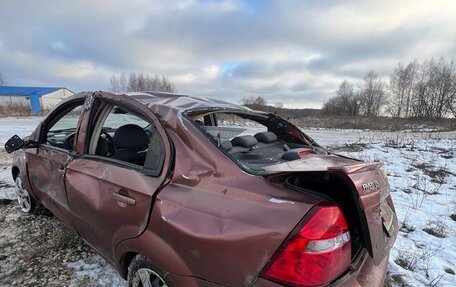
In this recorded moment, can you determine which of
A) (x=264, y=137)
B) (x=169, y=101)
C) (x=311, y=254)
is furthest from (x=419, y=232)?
(x=169, y=101)

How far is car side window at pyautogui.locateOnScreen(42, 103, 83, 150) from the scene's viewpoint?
10.2ft

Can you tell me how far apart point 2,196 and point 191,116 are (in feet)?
13.7

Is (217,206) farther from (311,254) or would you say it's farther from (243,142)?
(243,142)

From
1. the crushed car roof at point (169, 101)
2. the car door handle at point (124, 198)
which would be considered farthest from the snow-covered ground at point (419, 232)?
the crushed car roof at point (169, 101)

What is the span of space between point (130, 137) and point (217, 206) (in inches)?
61.8

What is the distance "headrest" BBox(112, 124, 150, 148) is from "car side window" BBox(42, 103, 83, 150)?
521 millimetres

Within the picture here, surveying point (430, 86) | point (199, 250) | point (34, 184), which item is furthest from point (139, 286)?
point (430, 86)

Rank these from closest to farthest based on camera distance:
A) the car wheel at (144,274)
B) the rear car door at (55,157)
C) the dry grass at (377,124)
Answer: the car wheel at (144,274), the rear car door at (55,157), the dry grass at (377,124)

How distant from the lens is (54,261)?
2865 millimetres

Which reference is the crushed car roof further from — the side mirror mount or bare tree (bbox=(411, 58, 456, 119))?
bare tree (bbox=(411, 58, 456, 119))

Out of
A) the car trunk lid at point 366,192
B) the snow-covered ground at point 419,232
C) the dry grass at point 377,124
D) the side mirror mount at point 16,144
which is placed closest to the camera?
the car trunk lid at point 366,192

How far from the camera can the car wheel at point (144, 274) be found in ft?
6.16

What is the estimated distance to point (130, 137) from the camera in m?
2.83

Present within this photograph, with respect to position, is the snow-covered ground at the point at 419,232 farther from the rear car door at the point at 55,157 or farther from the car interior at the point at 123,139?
Answer: the car interior at the point at 123,139
